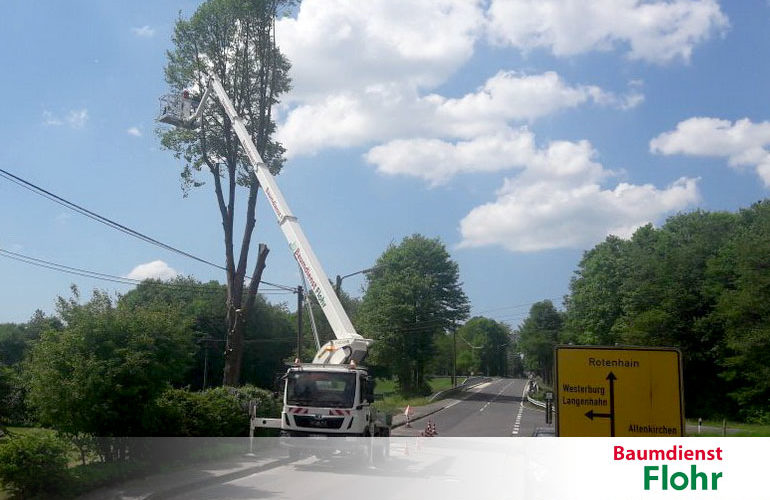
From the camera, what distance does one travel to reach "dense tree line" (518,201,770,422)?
142ft

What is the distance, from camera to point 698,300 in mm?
A: 54812

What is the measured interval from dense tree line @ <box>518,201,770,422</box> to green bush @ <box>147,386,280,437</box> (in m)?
31.8

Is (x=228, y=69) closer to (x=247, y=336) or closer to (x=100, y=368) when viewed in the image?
(x=100, y=368)

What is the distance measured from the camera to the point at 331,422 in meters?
17.3

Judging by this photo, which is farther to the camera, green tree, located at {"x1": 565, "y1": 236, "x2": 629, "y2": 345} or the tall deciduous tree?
green tree, located at {"x1": 565, "y1": 236, "x2": 629, "y2": 345}

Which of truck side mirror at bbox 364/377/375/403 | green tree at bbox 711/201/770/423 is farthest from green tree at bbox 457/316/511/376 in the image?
truck side mirror at bbox 364/377/375/403

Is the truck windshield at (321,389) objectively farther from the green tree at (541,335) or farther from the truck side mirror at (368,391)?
the green tree at (541,335)

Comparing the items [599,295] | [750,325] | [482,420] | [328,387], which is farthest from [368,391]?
[599,295]

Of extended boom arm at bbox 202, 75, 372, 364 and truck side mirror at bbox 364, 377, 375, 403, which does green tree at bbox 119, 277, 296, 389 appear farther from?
→ truck side mirror at bbox 364, 377, 375, 403

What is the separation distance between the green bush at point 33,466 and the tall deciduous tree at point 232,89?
17.1m

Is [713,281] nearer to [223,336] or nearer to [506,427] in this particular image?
[506,427]

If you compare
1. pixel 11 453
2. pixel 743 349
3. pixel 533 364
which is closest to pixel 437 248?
pixel 743 349

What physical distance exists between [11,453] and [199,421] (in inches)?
297

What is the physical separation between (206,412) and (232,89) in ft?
53.5
